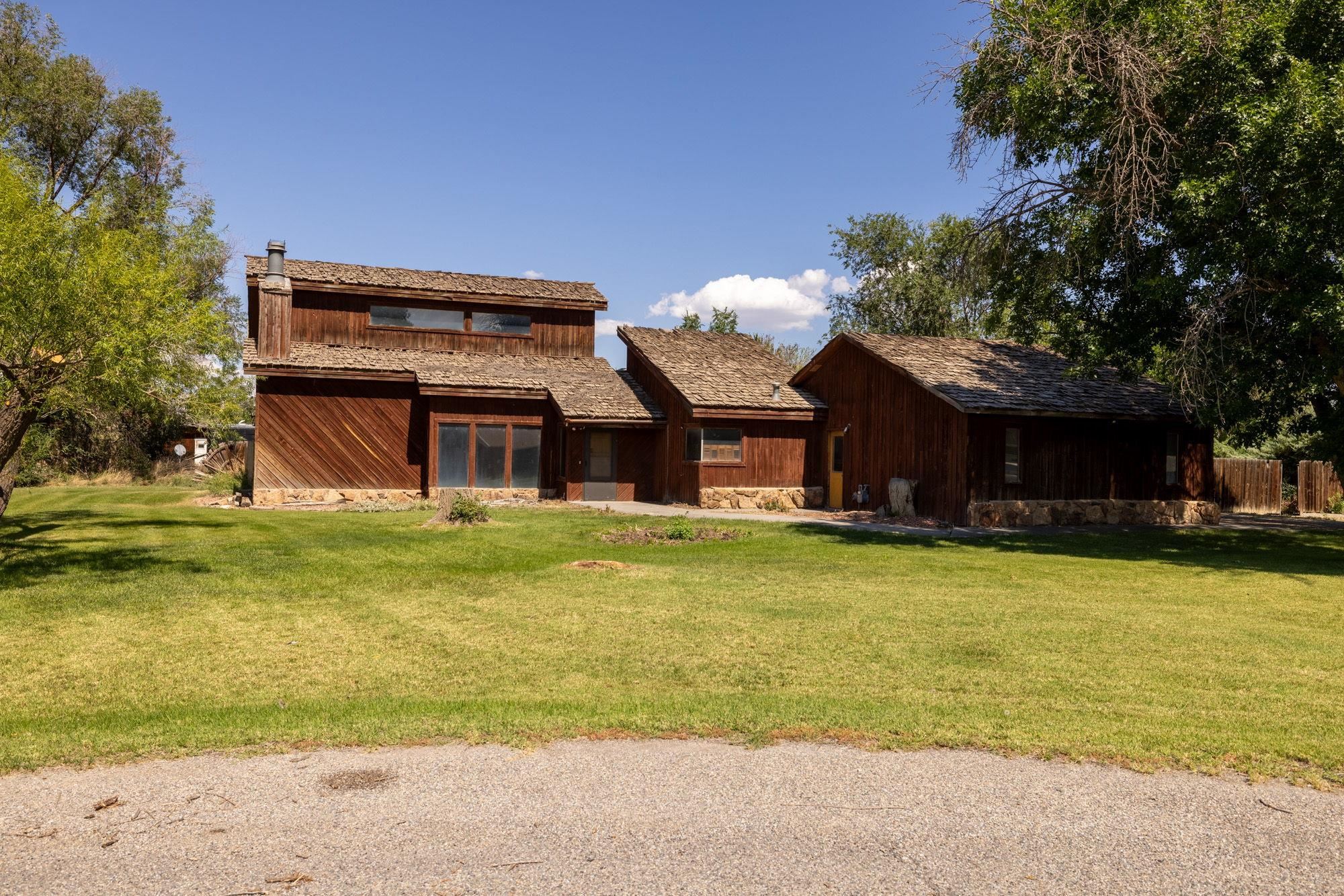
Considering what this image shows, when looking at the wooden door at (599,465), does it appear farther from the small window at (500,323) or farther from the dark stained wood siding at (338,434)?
the small window at (500,323)

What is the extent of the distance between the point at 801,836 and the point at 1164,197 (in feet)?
56.3

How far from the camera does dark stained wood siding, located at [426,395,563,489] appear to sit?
2673 cm

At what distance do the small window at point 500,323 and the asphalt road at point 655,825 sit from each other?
26.2 m

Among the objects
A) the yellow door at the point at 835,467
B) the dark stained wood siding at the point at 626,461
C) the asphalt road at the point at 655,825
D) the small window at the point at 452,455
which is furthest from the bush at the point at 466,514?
the asphalt road at the point at 655,825

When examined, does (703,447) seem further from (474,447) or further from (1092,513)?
(1092,513)

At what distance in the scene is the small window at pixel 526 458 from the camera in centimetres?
2767

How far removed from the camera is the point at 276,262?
28391 mm

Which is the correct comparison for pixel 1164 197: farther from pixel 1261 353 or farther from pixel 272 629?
pixel 272 629

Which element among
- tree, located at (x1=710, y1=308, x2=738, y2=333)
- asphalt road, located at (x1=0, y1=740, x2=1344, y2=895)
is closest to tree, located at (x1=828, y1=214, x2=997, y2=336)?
tree, located at (x1=710, y1=308, x2=738, y2=333)

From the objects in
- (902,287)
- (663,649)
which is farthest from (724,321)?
(663,649)

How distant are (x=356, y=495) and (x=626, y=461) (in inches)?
311

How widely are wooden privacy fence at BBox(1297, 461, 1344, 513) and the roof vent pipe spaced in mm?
33476

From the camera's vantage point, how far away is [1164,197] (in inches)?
698

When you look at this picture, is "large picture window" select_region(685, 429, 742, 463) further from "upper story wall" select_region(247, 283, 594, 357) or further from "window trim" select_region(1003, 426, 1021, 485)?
"upper story wall" select_region(247, 283, 594, 357)
